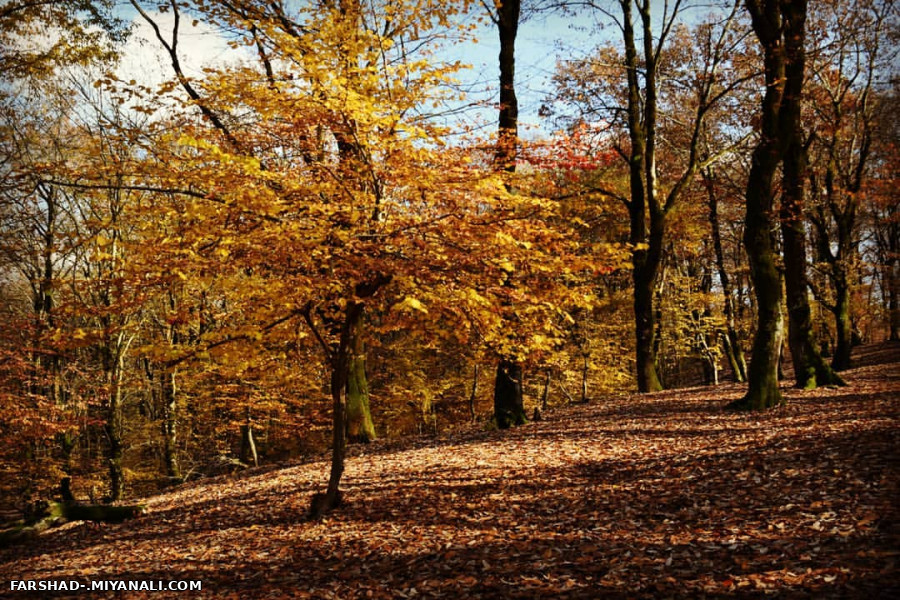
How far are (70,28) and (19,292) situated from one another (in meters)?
17.1

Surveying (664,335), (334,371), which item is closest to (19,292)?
(334,371)

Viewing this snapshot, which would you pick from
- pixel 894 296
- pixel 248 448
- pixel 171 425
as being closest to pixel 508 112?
pixel 248 448

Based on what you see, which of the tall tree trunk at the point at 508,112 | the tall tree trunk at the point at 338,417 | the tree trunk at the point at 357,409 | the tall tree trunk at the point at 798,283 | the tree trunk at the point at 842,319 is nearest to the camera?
the tall tree trunk at the point at 338,417

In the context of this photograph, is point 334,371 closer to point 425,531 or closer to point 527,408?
point 425,531

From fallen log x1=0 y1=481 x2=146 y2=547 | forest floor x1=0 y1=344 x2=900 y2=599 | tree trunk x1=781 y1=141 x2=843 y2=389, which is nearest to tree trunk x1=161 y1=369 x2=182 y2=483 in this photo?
A: fallen log x1=0 y1=481 x2=146 y2=547

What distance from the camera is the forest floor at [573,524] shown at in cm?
424

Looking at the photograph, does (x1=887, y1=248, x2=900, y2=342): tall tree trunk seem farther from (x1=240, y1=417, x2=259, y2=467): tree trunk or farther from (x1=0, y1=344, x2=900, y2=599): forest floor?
(x1=240, y1=417, x2=259, y2=467): tree trunk

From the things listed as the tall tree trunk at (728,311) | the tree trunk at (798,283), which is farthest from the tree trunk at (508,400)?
the tall tree trunk at (728,311)

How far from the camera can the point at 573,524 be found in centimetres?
569

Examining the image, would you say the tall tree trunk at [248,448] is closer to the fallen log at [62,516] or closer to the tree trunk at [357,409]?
the tree trunk at [357,409]

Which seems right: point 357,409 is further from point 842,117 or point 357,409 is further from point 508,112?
point 842,117

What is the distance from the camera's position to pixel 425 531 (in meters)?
6.16

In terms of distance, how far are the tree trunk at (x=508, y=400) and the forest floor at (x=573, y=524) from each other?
1806mm

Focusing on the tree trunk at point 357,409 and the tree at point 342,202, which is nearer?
the tree at point 342,202
